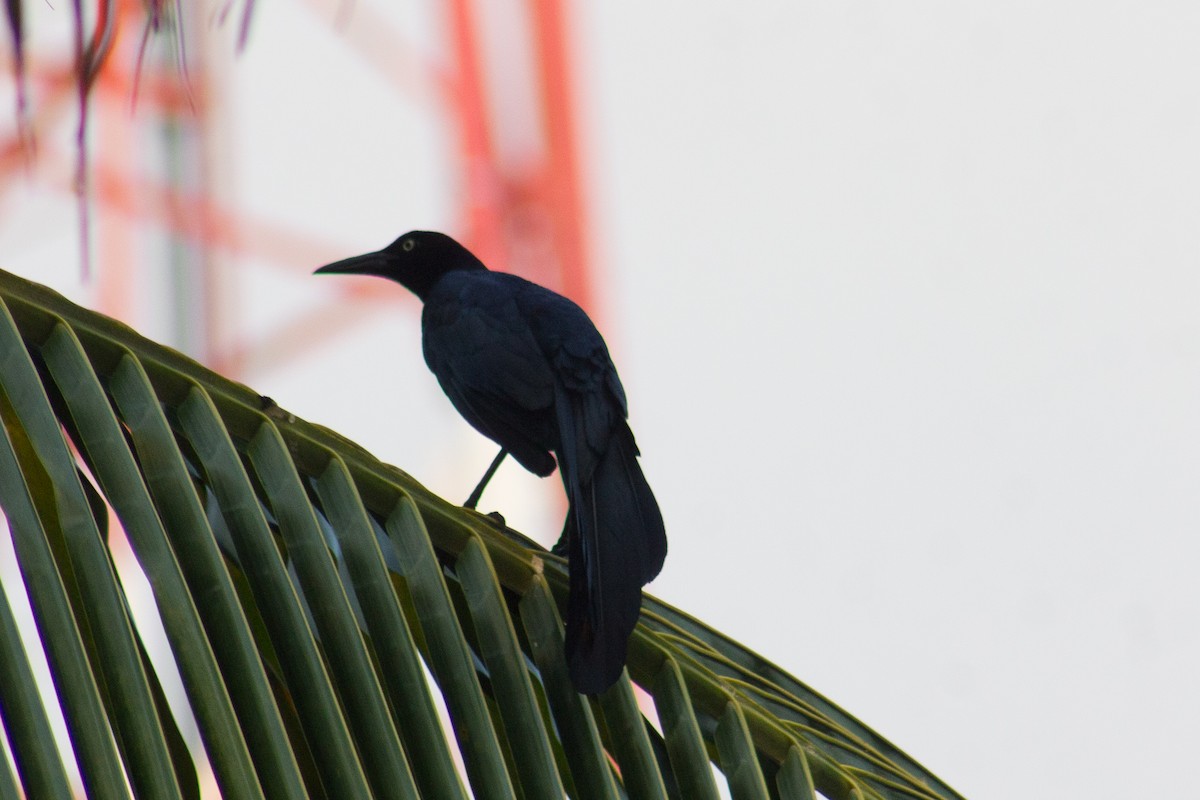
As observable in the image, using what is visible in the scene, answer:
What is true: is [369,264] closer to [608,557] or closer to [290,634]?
[608,557]

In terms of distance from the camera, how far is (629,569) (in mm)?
2215

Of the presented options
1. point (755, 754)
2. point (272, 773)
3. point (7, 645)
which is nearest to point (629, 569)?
point (755, 754)

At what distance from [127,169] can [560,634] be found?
819 centimetres

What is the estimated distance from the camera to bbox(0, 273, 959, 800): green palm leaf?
1565 mm

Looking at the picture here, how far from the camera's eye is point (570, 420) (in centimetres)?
294

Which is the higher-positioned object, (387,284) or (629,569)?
(387,284)

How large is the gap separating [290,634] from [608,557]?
0.63 meters

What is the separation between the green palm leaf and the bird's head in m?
2.64

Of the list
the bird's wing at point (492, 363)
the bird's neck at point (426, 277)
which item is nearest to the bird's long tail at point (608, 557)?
the bird's wing at point (492, 363)

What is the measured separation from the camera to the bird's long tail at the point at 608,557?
1.98 metres

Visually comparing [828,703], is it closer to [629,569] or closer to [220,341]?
[629,569]

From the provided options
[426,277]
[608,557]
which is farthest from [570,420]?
A: [426,277]

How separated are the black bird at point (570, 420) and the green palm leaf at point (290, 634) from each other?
0.07m

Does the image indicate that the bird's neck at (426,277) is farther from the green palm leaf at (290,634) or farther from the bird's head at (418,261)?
the green palm leaf at (290,634)
